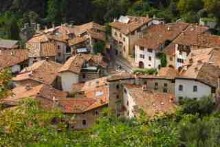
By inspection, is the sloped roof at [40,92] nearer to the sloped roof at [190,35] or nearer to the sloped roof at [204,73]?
the sloped roof at [204,73]

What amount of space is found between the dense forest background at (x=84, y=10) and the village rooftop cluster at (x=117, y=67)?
2461 millimetres

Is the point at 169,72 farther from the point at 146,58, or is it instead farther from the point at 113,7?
the point at 113,7

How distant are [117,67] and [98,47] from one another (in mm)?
2009

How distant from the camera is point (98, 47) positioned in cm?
4022

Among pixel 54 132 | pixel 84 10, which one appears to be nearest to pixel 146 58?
pixel 84 10

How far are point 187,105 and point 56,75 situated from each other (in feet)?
28.5

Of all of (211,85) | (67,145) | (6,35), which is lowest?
(67,145)

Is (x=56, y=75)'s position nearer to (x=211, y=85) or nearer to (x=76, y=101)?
(x=76, y=101)

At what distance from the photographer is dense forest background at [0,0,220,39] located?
43.9 m

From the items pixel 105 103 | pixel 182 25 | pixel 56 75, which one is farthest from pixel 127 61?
pixel 105 103

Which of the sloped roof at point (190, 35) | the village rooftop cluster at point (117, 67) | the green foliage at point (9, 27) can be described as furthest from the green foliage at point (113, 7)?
the sloped roof at point (190, 35)

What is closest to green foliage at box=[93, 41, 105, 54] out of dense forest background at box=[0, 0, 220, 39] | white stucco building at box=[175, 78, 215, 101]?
dense forest background at box=[0, 0, 220, 39]

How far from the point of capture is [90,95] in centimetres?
3125

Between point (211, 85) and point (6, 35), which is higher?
point (6, 35)
